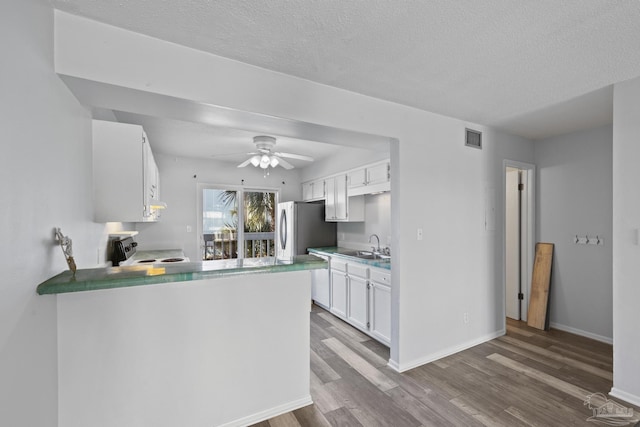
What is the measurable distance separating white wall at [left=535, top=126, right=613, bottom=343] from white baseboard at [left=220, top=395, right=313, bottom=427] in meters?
3.53

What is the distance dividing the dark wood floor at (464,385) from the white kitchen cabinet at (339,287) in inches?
24.3

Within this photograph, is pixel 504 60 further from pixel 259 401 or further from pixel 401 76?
pixel 259 401

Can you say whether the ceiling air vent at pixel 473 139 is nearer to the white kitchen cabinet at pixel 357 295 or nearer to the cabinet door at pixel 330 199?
the white kitchen cabinet at pixel 357 295

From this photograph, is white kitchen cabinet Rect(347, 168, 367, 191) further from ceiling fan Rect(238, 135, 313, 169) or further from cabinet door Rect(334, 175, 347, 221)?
ceiling fan Rect(238, 135, 313, 169)

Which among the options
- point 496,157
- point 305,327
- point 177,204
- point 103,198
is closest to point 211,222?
point 177,204

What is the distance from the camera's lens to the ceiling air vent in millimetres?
3219

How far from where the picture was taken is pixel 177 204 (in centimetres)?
493

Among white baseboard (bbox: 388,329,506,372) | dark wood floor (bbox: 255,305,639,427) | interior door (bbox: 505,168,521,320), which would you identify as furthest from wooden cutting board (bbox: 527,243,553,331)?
white baseboard (bbox: 388,329,506,372)

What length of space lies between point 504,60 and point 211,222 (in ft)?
15.8

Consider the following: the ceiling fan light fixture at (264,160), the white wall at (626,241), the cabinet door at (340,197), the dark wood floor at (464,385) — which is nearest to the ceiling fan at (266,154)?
the ceiling fan light fixture at (264,160)

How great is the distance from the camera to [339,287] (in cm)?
412

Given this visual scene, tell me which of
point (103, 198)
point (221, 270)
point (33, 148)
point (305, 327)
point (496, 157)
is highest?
point (496, 157)

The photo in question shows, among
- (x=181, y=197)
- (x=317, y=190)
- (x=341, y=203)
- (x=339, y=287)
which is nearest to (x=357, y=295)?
(x=339, y=287)

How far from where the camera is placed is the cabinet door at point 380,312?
10.5 ft
